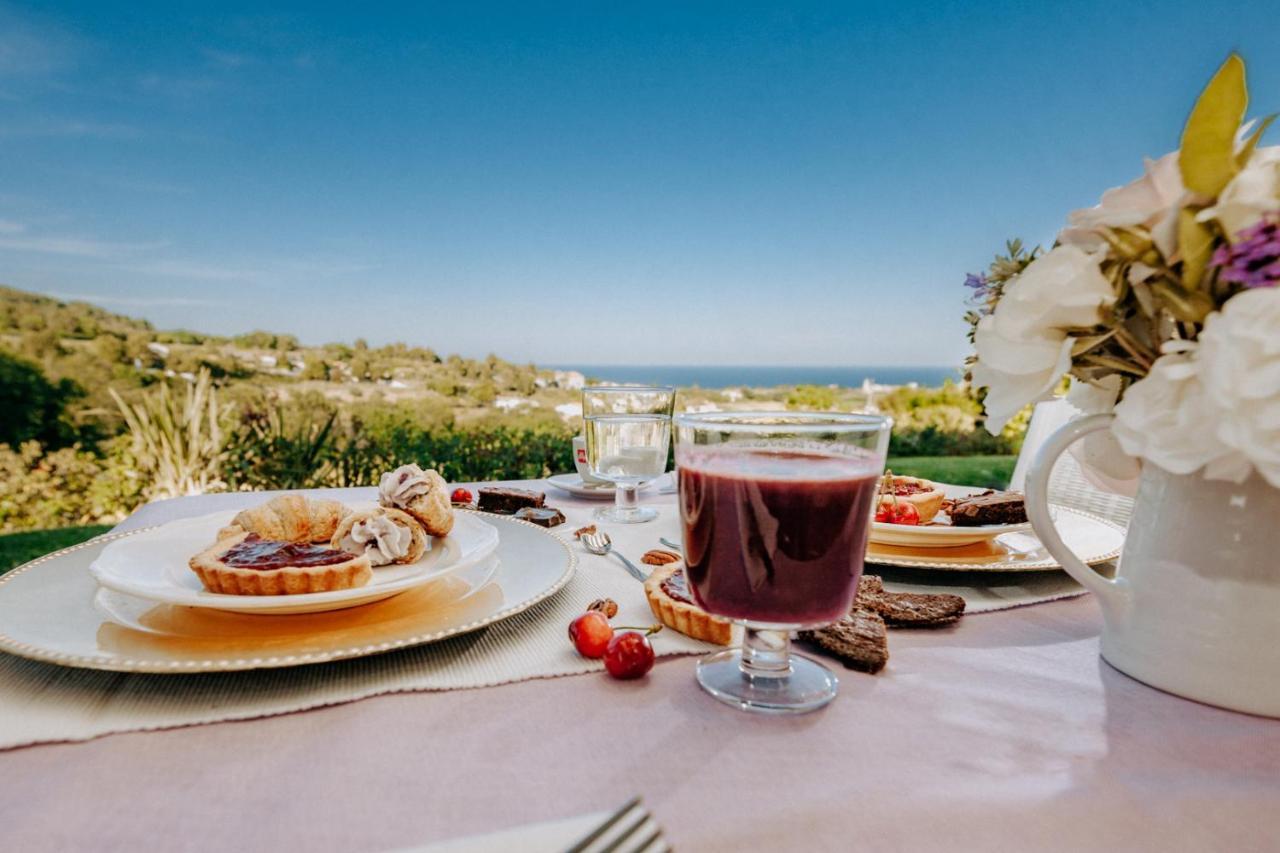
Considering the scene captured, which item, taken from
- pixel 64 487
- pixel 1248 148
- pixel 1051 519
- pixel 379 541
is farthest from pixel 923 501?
pixel 64 487

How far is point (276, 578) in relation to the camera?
100cm

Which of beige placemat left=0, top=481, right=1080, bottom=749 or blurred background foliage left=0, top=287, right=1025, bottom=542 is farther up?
beige placemat left=0, top=481, right=1080, bottom=749

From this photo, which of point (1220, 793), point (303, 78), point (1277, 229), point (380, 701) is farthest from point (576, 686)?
point (303, 78)

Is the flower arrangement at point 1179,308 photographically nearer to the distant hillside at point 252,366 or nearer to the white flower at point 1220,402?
the white flower at point 1220,402

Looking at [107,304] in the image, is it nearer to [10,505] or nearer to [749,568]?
[10,505]

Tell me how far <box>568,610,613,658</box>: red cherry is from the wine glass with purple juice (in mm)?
142

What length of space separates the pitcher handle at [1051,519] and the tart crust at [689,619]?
0.47 meters

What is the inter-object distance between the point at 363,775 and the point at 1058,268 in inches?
38.5

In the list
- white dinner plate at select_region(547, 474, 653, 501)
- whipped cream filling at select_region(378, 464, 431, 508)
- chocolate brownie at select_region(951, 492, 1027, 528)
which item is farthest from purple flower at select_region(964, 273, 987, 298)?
white dinner plate at select_region(547, 474, 653, 501)

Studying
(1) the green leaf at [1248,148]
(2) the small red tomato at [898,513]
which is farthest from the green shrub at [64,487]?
(1) the green leaf at [1248,148]

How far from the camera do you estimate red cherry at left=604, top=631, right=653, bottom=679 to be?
3.00 feet

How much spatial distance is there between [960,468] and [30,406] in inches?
414

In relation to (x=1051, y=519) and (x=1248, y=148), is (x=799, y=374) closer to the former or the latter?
(x=1051, y=519)

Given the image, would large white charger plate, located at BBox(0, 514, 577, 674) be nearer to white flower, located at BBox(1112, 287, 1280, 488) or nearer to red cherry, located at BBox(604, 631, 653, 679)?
red cherry, located at BBox(604, 631, 653, 679)
